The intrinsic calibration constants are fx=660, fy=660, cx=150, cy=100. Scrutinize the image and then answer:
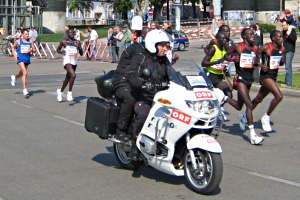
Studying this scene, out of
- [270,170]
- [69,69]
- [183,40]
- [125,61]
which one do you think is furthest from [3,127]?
[183,40]

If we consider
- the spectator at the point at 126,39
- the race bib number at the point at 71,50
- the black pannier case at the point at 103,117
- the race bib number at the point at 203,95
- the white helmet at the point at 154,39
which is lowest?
the black pannier case at the point at 103,117

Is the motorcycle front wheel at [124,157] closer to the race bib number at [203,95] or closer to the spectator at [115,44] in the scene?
the race bib number at [203,95]

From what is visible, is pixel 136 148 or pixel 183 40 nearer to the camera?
pixel 136 148

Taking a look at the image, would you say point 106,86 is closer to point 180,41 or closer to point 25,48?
point 25,48

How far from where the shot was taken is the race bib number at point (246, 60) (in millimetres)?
11258

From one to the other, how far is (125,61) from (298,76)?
14436 millimetres

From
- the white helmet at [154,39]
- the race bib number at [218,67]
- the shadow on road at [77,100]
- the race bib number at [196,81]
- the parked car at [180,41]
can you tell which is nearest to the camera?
the race bib number at [196,81]

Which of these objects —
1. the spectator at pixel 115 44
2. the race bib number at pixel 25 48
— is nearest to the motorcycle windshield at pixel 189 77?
the race bib number at pixel 25 48

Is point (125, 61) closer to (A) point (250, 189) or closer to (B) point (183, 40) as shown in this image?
(A) point (250, 189)

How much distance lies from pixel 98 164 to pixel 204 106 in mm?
2436

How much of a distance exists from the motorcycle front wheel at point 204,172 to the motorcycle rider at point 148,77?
84 centimetres

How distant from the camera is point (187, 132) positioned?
7.30 meters

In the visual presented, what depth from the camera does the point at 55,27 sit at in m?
64.8

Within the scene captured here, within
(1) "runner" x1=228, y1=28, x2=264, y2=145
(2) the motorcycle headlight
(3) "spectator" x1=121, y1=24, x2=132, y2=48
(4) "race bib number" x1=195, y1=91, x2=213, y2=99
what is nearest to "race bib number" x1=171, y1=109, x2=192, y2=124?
(2) the motorcycle headlight
